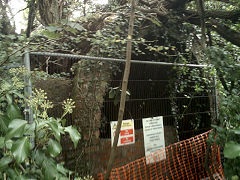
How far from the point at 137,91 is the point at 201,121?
1.93 metres

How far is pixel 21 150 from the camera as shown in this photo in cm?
129

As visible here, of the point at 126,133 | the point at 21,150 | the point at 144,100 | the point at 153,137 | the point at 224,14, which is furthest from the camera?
the point at 224,14

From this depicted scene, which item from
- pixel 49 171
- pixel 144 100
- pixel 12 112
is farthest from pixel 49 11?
pixel 49 171

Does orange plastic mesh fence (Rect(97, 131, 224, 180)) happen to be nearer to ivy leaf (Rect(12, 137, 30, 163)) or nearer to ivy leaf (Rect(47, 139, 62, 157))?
ivy leaf (Rect(47, 139, 62, 157))

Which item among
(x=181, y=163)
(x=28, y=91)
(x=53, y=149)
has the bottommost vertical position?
(x=181, y=163)

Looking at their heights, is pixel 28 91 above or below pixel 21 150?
above

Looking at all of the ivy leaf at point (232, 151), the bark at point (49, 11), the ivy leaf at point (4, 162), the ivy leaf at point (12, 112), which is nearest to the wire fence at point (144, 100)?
the ivy leaf at point (12, 112)

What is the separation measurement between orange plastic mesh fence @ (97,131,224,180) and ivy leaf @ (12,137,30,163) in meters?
1.91

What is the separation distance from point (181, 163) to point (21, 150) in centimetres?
311

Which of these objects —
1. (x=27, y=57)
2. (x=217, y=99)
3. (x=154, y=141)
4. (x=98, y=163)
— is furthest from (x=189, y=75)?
(x=27, y=57)

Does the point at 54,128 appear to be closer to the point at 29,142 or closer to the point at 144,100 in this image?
the point at 29,142

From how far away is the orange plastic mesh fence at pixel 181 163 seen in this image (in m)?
3.15

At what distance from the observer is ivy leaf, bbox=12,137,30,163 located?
1262 millimetres

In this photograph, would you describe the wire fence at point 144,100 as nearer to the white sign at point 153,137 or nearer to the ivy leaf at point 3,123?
the white sign at point 153,137
